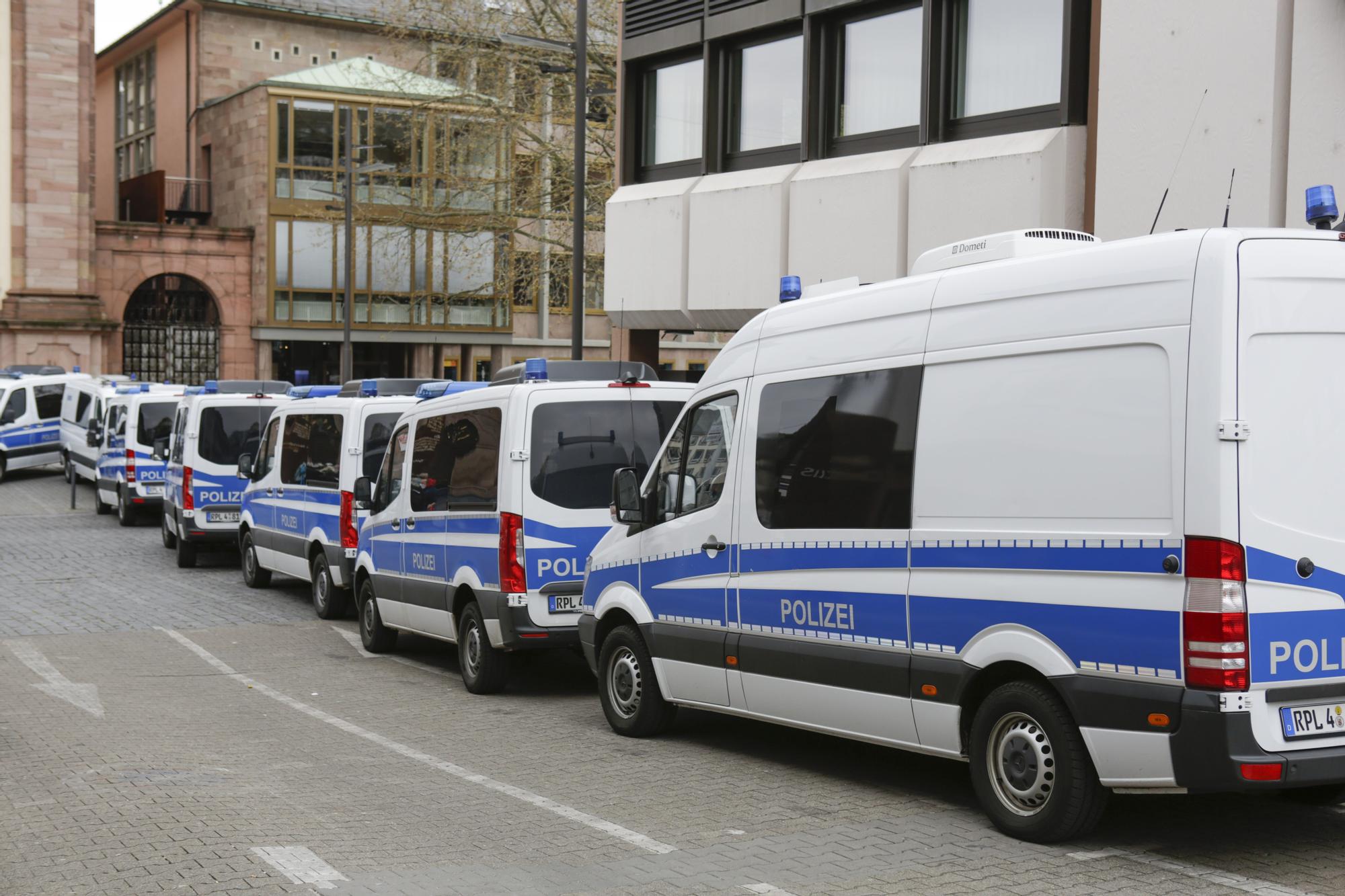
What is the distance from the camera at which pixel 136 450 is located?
2492 cm

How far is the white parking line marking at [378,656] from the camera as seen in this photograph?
497 inches

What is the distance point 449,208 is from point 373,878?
2839 cm

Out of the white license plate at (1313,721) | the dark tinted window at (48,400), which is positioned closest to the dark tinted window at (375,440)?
the white license plate at (1313,721)

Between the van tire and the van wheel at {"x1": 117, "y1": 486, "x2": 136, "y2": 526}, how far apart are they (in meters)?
21.0

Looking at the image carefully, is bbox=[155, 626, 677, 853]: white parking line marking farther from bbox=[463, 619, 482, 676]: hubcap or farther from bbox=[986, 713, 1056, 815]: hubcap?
bbox=[986, 713, 1056, 815]: hubcap

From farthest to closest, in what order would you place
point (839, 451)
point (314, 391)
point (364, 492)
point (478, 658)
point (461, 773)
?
1. point (314, 391)
2. point (364, 492)
3. point (478, 658)
4. point (461, 773)
5. point (839, 451)

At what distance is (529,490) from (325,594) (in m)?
6.18

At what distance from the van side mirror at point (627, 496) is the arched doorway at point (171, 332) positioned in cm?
4716

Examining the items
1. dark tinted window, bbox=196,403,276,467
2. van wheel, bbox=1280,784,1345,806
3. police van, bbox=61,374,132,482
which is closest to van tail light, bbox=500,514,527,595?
van wheel, bbox=1280,784,1345,806

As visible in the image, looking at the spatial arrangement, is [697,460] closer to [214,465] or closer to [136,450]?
[214,465]

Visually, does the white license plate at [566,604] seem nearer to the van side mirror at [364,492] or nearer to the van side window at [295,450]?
the van side mirror at [364,492]

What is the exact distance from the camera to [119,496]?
2558 cm

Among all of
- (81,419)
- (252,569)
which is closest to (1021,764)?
(252,569)

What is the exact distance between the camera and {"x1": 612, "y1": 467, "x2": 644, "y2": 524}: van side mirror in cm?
909
